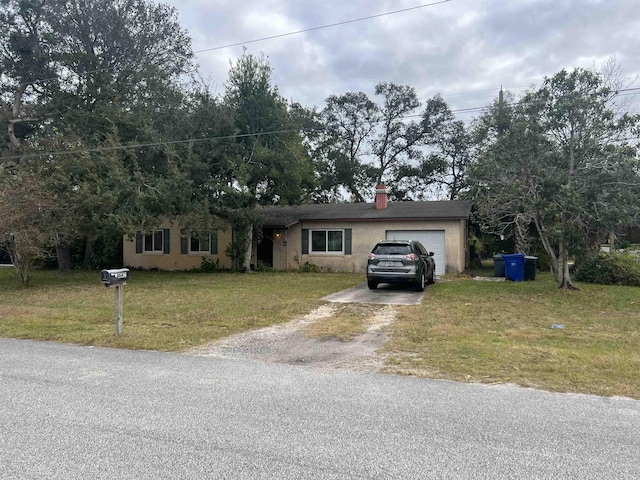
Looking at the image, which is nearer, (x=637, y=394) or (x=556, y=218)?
(x=637, y=394)

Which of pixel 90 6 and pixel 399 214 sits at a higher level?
pixel 90 6

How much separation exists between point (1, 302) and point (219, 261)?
11185mm

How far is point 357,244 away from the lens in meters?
20.7

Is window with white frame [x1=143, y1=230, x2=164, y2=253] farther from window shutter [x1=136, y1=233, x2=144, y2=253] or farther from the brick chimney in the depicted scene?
the brick chimney

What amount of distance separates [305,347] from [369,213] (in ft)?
47.9

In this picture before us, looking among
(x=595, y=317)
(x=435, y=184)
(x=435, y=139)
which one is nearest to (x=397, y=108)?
(x=435, y=139)

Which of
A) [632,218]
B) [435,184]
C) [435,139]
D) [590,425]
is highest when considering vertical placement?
[435,139]

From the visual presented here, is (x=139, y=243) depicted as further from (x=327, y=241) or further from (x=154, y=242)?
(x=327, y=241)

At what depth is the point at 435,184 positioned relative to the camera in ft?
116

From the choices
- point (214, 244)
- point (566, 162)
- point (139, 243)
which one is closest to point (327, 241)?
point (214, 244)

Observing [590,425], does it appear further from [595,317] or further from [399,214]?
[399,214]

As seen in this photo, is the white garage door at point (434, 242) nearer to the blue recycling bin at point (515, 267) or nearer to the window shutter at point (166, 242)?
the blue recycling bin at point (515, 267)

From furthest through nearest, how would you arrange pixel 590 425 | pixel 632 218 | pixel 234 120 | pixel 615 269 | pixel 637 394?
pixel 234 120, pixel 615 269, pixel 632 218, pixel 637 394, pixel 590 425

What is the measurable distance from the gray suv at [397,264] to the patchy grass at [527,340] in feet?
3.18
